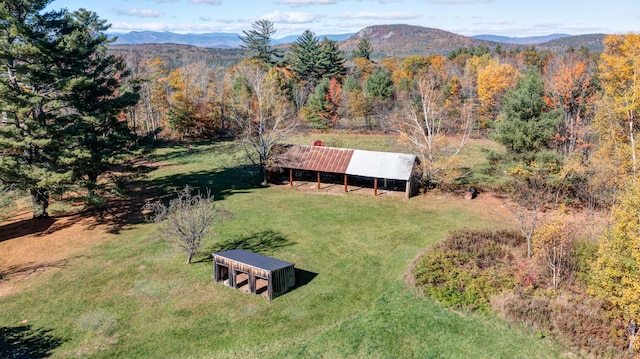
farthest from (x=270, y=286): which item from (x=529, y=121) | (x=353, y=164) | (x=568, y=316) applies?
(x=529, y=121)

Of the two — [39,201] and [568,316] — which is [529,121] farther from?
[39,201]

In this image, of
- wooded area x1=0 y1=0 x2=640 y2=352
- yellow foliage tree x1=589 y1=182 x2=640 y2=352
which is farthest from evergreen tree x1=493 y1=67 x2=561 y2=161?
yellow foliage tree x1=589 y1=182 x2=640 y2=352

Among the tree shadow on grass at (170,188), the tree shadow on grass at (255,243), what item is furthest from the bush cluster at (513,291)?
the tree shadow on grass at (170,188)

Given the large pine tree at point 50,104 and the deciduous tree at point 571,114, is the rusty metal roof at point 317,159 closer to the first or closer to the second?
the large pine tree at point 50,104

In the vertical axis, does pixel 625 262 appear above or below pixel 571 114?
below

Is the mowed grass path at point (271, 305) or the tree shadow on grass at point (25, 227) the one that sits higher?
the tree shadow on grass at point (25, 227)

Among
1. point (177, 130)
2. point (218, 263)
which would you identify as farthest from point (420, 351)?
point (177, 130)

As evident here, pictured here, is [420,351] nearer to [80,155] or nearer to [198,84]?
[80,155]
